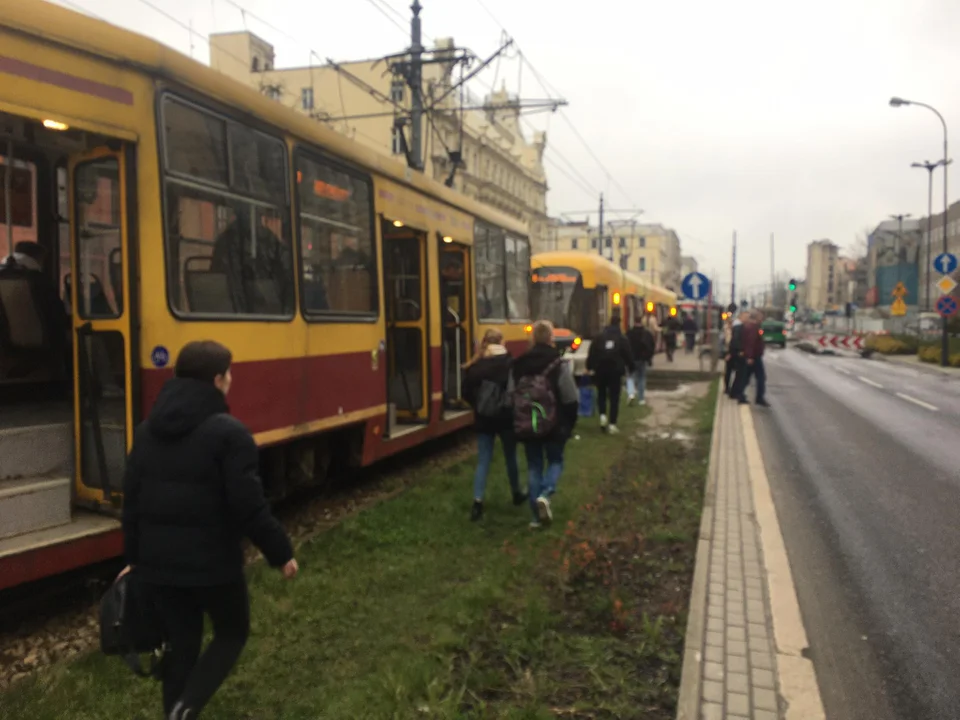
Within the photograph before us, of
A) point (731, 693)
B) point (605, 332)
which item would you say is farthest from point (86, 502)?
point (605, 332)

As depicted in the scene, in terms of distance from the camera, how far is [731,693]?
3816mm

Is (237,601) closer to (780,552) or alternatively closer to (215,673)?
(215,673)

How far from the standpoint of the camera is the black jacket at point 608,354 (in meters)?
11.4

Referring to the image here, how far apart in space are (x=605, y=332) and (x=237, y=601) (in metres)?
8.83

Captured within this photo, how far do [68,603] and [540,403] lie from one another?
3.49m

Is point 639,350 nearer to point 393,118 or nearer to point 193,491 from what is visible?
point 193,491

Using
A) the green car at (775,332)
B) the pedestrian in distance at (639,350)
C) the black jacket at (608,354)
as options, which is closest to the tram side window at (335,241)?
the black jacket at (608,354)

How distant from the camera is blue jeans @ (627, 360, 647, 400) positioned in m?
15.7

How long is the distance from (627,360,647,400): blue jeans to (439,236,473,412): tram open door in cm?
557

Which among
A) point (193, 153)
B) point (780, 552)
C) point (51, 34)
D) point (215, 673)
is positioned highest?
point (51, 34)

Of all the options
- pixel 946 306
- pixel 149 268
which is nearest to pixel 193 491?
pixel 149 268

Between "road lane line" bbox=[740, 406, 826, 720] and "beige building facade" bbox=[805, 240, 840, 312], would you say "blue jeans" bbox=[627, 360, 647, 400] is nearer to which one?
"road lane line" bbox=[740, 406, 826, 720]

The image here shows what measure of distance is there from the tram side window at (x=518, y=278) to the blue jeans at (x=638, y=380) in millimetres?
3097

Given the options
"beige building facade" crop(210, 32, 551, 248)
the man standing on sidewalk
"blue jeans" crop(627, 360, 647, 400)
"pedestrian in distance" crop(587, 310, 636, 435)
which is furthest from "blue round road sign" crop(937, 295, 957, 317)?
"pedestrian in distance" crop(587, 310, 636, 435)
